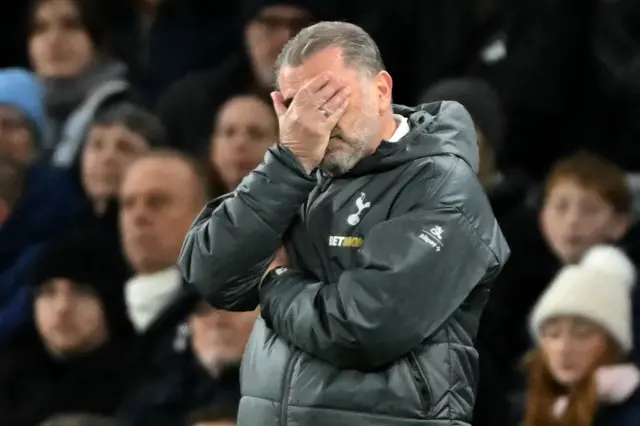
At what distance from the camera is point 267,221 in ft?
8.25

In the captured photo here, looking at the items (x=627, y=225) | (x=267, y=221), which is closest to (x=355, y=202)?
(x=267, y=221)

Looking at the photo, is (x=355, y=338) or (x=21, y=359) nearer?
(x=355, y=338)

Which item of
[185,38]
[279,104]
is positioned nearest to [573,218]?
[279,104]

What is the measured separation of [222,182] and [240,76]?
2.07ft

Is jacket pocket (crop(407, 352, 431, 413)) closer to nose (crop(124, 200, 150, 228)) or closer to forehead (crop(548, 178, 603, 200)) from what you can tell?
forehead (crop(548, 178, 603, 200))

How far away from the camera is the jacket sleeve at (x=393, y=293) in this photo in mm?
2449

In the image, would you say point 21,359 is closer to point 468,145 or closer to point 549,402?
point 549,402

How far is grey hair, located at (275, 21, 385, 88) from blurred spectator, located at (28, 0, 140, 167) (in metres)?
3.46

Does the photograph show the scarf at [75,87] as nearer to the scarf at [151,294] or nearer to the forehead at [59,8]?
the forehead at [59,8]

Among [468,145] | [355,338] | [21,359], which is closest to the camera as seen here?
[355,338]

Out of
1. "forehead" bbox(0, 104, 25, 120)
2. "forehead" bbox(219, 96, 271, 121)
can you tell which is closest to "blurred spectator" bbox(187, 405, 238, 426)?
"forehead" bbox(219, 96, 271, 121)

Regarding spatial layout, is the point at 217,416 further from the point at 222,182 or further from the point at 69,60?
the point at 69,60

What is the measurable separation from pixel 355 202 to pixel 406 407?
36cm

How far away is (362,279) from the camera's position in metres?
2.47
